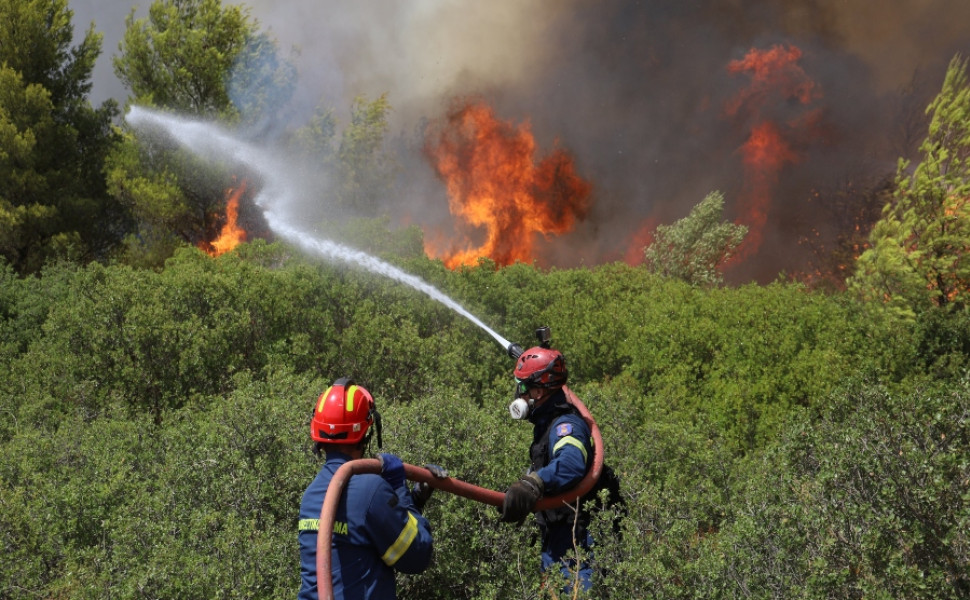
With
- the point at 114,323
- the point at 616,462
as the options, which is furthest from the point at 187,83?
the point at 616,462

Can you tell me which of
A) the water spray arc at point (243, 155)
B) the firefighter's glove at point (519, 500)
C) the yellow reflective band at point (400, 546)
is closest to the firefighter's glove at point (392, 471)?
the yellow reflective band at point (400, 546)

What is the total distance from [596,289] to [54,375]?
405 inches

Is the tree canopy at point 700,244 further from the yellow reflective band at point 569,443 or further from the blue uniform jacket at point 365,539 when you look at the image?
the blue uniform jacket at point 365,539

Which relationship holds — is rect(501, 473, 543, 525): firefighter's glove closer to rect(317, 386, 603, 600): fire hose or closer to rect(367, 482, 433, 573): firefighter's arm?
rect(317, 386, 603, 600): fire hose

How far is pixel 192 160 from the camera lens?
91.1 feet

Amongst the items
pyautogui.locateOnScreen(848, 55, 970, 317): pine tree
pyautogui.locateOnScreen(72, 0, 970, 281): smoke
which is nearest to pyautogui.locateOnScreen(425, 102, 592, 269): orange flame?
pyautogui.locateOnScreen(72, 0, 970, 281): smoke

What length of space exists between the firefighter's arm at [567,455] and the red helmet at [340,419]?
4.06 ft

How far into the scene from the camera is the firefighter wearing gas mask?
4328mm

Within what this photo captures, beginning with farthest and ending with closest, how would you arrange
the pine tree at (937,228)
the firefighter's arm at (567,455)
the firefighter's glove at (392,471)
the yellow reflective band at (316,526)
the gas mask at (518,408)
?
the pine tree at (937,228)
the gas mask at (518,408)
the firefighter's arm at (567,455)
the firefighter's glove at (392,471)
the yellow reflective band at (316,526)

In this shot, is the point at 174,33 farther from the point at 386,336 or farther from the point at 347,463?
the point at 347,463

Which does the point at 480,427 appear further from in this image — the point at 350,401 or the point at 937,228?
the point at 937,228

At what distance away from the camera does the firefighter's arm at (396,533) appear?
10.7 ft

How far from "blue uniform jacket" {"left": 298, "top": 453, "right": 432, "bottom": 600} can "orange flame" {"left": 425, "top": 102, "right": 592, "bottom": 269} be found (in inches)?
1407

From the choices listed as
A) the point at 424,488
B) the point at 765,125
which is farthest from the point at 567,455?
the point at 765,125
